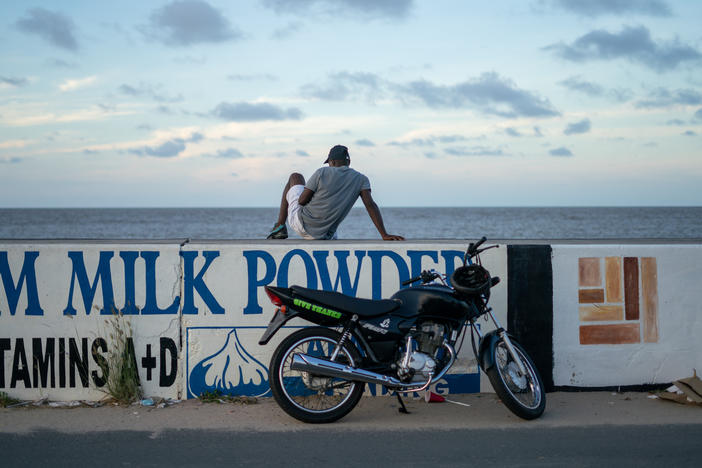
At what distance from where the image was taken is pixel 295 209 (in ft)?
26.3

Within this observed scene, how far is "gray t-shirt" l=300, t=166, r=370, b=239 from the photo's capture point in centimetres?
762

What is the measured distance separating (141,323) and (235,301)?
798 mm

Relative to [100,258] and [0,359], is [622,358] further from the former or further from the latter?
[0,359]

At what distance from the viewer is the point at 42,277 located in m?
5.47

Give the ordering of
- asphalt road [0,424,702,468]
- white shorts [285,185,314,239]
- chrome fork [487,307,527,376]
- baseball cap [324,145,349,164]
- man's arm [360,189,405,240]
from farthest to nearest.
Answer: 1. white shorts [285,185,314,239]
2. baseball cap [324,145,349,164]
3. man's arm [360,189,405,240]
4. chrome fork [487,307,527,376]
5. asphalt road [0,424,702,468]

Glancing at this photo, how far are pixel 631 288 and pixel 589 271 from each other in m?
0.42

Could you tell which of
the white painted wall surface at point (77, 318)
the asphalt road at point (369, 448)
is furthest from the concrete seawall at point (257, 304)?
the asphalt road at point (369, 448)

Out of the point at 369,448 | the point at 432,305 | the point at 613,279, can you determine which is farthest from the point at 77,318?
the point at 613,279

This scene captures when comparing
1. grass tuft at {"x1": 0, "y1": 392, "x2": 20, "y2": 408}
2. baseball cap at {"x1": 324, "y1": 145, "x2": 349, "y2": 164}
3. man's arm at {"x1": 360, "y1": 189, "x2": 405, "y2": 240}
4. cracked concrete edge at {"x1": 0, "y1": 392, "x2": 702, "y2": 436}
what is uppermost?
baseball cap at {"x1": 324, "y1": 145, "x2": 349, "y2": 164}

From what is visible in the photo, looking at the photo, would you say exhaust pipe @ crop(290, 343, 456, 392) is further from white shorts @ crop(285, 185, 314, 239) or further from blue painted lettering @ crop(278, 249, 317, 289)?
white shorts @ crop(285, 185, 314, 239)

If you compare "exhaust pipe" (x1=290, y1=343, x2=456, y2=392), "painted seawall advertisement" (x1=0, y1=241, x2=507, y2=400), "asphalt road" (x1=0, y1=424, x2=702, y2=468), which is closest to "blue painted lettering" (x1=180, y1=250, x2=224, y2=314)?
"painted seawall advertisement" (x1=0, y1=241, x2=507, y2=400)

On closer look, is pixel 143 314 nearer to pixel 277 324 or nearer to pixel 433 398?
pixel 277 324

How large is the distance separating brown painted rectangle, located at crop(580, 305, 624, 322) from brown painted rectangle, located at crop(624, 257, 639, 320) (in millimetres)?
75

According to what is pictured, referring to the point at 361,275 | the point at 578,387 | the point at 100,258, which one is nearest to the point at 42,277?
the point at 100,258
